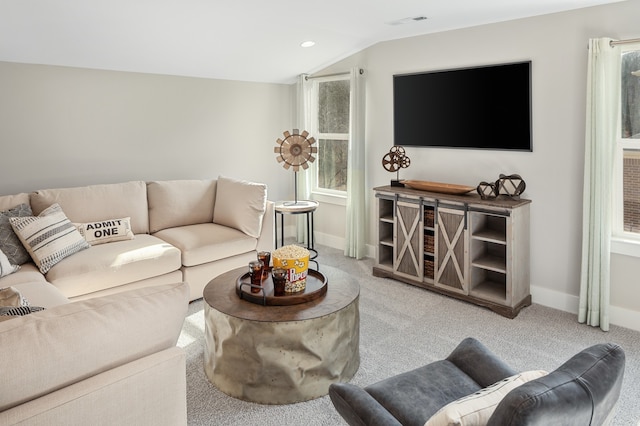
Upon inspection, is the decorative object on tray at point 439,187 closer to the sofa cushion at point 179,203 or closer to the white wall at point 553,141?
the white wall at point 553,141

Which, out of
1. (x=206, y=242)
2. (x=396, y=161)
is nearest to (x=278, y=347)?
(x=206, y=242)

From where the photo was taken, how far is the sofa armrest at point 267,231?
14.3ft

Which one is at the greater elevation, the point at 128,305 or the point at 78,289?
the point at 128,305

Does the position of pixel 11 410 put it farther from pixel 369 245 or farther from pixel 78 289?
pixel 369 245

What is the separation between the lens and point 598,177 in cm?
324

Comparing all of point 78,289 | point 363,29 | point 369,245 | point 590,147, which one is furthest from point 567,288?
point 78,289

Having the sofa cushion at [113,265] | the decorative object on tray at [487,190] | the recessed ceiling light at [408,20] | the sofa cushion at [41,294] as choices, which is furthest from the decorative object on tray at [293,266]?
the recessed ceiling light at [408,20]

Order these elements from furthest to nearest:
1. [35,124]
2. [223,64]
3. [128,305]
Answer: [223,64], [35,124], [128,305]

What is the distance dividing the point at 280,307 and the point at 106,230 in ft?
6.63

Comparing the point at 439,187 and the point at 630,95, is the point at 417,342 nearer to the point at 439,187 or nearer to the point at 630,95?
the point at 439,187

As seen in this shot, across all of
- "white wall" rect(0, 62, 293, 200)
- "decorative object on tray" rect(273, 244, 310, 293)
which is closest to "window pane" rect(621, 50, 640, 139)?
"decorative object on tray" rect(273, 244, 310, 293)

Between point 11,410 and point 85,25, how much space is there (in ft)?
10.3

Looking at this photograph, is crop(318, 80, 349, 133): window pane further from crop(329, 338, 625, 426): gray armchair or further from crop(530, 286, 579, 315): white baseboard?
crop(329, 338, 625, 426): gray armchair

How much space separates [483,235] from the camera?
3.75 meters
